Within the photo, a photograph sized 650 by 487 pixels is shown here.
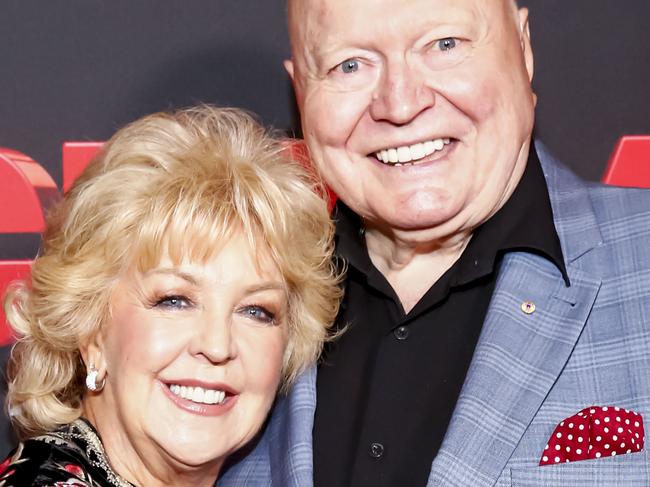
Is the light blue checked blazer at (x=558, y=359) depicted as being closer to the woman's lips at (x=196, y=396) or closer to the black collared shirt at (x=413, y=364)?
the black collared shirt at (x=413, y=364)

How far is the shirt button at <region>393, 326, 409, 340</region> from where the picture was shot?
2266 mm

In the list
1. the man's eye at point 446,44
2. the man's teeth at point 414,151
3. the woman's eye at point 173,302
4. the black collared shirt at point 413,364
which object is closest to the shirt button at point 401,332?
the black collared shirt at point 413,364

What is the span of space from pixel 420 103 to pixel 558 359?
0.55 m

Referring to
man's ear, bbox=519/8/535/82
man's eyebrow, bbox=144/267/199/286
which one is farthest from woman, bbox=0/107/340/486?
man's ear, bbox=519/8/535/82

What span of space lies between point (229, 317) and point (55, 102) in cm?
84

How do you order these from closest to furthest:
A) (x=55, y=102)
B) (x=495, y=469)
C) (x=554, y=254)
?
(x=495, y=469) < (x=554, y=254) < (x=55, y=102)

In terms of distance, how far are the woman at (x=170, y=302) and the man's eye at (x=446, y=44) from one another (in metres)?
0.38

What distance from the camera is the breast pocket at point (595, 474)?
6.42ft

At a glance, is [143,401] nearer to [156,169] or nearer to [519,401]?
[156,169]

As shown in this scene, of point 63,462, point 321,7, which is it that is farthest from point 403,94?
point 63,462

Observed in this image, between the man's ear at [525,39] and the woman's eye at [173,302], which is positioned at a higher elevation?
the man's ear at [525,39]

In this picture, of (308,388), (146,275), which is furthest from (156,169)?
(308,388)

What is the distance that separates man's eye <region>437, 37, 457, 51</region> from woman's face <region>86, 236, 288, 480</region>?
1.75ft

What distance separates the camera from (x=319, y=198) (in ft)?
7.54
